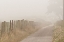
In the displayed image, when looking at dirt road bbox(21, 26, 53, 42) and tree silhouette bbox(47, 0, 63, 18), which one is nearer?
dirt road bbox(21, 26, 53, 42)

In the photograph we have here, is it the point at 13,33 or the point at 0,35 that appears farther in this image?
the point at 13,33

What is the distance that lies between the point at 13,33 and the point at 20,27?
3.65m

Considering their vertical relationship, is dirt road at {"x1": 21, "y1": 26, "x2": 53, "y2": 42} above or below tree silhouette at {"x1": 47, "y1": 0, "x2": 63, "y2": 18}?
below

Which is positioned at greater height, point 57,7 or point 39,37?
point 57,7

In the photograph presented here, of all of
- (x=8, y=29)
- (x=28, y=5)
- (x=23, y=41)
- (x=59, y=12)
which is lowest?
(x=23, y=41)

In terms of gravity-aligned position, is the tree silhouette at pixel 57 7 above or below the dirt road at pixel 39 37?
above

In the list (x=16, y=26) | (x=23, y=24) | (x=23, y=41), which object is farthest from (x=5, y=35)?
(x=23, y=24)

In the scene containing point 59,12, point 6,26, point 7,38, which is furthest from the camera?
point 59,12

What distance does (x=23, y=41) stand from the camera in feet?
41.9

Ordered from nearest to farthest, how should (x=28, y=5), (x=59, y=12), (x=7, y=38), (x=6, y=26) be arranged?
(x=7, y=38), (x=6, y=26), (x=59, y=12), (x=28, y=5)

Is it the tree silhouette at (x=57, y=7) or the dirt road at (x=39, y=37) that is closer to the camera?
the dirt road at (x=39, y=37)

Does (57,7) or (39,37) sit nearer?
(39,37)

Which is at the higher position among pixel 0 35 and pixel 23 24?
pixel 23 24

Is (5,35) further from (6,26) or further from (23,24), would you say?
(23,24)
